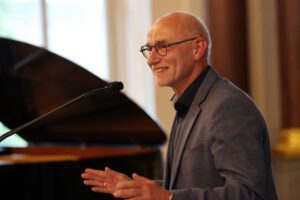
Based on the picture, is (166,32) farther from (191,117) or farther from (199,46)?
(191,117)

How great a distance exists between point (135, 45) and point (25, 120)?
1.23 meters

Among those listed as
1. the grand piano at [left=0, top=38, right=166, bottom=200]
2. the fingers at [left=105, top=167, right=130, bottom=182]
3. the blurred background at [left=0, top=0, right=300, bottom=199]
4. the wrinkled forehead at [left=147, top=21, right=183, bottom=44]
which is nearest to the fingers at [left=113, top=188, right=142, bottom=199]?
the fingers at [left=105, top=167, right=130, bottom=182]

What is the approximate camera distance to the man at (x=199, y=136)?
1.47 meters

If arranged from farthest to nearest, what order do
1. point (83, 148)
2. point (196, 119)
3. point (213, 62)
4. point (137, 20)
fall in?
point (137, 20)
point (213, 62)
point (83, 148)
point (196, 119)

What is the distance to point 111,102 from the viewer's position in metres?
3.01

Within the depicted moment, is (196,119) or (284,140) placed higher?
(196,119)

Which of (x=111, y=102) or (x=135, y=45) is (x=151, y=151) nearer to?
(x=111, y=102)

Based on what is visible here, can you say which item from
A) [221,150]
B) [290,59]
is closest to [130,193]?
[221,150]

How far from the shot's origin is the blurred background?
376 cm

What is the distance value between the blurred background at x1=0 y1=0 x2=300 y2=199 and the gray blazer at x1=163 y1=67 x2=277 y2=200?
1993 millimetres

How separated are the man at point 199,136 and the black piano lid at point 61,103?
0.91 meters

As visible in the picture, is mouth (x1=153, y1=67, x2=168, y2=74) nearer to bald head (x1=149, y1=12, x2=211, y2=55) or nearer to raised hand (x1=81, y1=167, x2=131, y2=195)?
bald head (x1=149, y1=12, x2=211, y2=55)

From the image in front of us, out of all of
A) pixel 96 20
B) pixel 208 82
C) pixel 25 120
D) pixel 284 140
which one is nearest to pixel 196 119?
pixel 208 82

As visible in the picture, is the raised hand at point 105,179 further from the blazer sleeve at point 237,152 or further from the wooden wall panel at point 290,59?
the wooden wall panel at point 290,59
